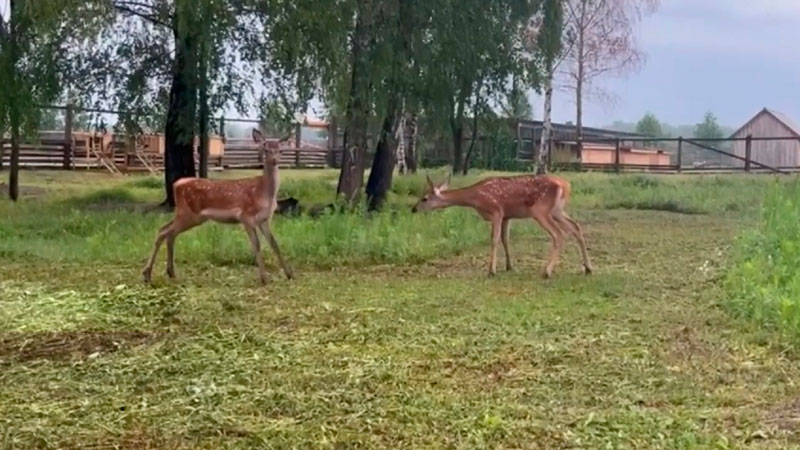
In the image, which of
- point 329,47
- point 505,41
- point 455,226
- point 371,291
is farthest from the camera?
point 505,41

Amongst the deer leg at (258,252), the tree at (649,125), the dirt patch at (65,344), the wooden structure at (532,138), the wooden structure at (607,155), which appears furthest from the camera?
the tree at (649,125)

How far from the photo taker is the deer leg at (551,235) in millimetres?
8914

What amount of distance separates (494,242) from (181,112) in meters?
7.06

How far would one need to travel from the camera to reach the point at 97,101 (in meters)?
15.6

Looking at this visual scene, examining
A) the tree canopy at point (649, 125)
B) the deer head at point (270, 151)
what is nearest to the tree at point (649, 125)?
the tree canopy at point (649, 125)

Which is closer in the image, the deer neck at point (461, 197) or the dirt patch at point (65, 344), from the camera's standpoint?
the dirt patch at point (65, 344)

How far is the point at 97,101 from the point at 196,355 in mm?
10777

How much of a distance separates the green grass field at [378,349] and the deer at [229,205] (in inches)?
13.3

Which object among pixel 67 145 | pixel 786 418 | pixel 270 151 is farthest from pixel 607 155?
pixel 786 418

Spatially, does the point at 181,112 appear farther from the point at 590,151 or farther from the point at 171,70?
the point at 590,151

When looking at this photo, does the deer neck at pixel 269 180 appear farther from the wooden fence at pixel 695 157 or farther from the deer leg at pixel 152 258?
the wooden fence at pixel 695 157

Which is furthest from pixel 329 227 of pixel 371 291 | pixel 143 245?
pixel 371 291

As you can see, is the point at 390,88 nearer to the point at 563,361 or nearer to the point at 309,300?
the point at 309,300

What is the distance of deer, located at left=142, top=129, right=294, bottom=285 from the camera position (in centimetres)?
864
